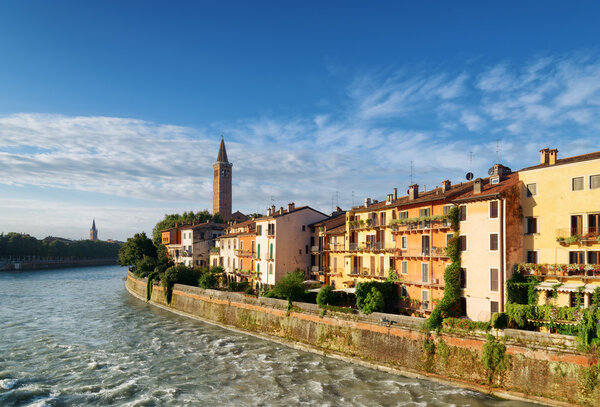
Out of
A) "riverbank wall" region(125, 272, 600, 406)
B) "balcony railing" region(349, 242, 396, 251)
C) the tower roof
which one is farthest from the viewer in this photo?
the tower roof

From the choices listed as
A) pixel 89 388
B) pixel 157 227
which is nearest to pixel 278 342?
pixel 89 388

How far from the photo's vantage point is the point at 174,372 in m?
28.5

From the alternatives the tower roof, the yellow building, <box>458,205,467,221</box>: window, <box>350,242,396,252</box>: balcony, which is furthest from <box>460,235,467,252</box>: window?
the tower roof

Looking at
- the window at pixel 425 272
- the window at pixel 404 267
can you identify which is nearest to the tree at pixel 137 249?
the window at pixel 404 267

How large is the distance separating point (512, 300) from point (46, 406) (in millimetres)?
27633

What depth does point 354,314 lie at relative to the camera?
3158 centimetres

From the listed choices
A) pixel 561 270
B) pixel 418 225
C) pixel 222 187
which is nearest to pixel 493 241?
pixel 561 270

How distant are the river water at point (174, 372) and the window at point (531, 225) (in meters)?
11.4

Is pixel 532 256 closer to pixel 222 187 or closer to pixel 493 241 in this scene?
pixel 493 241

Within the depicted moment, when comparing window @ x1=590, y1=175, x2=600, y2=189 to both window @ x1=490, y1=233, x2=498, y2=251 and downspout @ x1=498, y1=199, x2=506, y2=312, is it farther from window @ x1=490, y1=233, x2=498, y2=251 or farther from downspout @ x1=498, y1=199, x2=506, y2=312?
window @ x1=490, y1=233, x2=498, y2=251

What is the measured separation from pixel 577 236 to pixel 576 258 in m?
1.44

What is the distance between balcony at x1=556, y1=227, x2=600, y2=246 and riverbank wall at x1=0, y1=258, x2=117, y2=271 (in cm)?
13110

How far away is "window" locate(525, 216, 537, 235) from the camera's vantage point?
93.6 ft

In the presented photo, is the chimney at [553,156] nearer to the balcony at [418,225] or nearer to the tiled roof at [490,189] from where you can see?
the tiled roof at [490,189]
